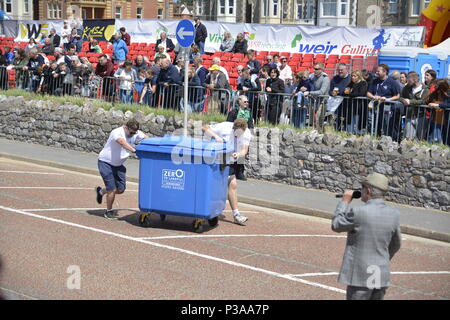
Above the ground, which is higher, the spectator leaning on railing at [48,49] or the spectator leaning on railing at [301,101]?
the spectator leaning on railing at [48,49]

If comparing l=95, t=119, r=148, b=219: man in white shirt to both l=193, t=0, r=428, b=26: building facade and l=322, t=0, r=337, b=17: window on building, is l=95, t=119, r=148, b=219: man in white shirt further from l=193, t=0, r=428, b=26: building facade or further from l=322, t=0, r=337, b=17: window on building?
l=322, t=0, r=337, b=17: window on building

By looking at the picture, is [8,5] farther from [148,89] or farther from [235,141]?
[235,141]

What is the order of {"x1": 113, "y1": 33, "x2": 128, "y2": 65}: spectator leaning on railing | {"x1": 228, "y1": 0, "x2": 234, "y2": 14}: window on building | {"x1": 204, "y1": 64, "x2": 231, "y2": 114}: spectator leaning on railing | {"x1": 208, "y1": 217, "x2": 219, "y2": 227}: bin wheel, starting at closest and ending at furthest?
{"x1": 208, "y1": 217, "x2": 219, "y2": 227}: bin wheel → {"x1": 204, "y1": 64, "x2": 231, "y2": 114}: spectator leaning on railing → {"x1": 113, "y1": 33, "x2": 128, "y2": 65}: spectator leaning on railing → {"x1": 228, "y1": 0, "x2": 234, "y2": 14}: window on building

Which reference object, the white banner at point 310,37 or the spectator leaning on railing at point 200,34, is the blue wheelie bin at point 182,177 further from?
the spectator leaning on railing at point 200,34

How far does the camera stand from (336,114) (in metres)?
15.6

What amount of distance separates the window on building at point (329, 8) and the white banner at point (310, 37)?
31.0 meters

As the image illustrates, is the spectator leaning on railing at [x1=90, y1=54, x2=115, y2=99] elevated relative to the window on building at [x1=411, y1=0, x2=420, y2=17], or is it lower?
lower

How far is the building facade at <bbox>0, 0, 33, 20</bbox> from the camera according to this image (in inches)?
3499

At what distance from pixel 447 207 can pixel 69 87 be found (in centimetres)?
1156

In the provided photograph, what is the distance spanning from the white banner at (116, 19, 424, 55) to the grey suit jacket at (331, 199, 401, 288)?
1723 centimetres

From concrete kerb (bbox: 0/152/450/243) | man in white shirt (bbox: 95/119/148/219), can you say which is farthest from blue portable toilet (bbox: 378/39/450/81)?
man in white shirt (bbox: 95/119/148/219)

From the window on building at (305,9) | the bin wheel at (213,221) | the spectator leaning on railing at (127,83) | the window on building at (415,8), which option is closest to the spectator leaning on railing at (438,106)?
the bin wheel at (213,221)

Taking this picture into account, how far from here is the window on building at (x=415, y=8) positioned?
178 feet
